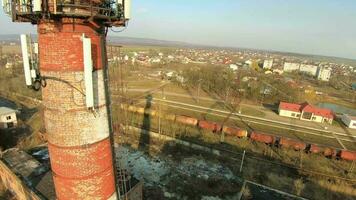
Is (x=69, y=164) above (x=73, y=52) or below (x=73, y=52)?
below

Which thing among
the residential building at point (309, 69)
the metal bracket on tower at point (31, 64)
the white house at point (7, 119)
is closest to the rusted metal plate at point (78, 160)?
the metal bracket on tower at point (31, 64)

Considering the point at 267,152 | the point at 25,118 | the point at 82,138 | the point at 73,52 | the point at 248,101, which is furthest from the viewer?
the point at 248,101

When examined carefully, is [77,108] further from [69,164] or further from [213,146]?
[213,146]

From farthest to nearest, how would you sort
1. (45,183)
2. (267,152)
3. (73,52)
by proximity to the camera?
(267,152) → (45,183) → (73,52)

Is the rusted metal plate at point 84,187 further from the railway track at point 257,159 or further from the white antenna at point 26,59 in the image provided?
the railway track at point 257,159

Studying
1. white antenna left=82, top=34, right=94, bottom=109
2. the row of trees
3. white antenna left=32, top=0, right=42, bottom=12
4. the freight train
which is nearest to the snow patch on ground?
the freight train

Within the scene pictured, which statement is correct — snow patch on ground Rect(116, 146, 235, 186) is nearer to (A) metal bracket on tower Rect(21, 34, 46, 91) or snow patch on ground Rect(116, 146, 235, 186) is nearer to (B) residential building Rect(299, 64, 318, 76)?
(A) metal bracket on tower Rect(21, 34, 46, 91)

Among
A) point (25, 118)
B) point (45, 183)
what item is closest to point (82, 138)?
point (45, 183)

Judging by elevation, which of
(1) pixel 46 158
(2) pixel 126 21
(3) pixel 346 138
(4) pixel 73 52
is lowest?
(3) pixel 346 138
